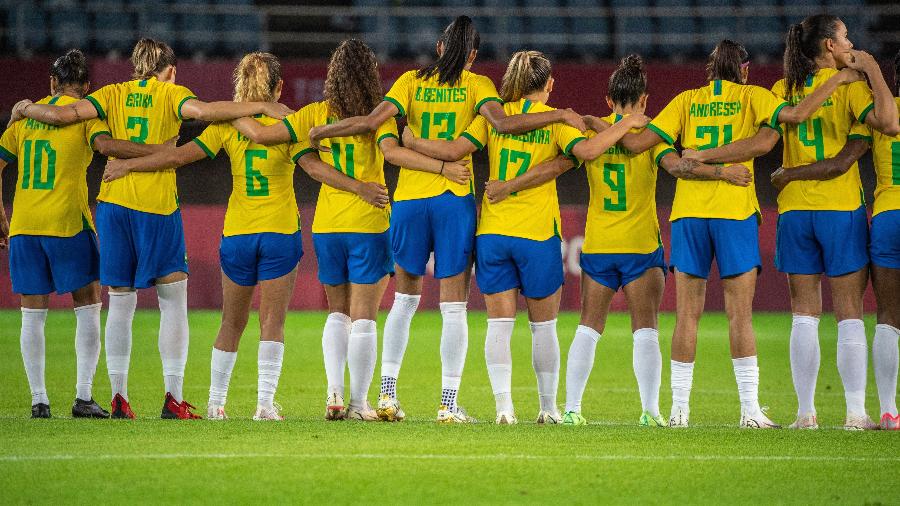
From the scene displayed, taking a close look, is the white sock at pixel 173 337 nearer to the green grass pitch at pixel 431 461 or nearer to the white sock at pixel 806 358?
the green grass pitch at pixel 431 461

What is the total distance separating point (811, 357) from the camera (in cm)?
785

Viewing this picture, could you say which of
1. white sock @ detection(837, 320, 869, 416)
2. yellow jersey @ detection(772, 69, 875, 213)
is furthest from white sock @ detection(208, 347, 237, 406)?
white sock @ detection(837, 320, 869, 416)

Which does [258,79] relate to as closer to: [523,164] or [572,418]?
[523,164]

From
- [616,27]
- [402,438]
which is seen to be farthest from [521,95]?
[616,27]

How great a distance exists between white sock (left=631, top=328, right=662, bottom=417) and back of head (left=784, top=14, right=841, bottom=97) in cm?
172

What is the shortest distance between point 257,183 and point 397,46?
48.1 feet

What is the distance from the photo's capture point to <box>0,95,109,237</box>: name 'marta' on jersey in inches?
329

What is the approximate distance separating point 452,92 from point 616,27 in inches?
606

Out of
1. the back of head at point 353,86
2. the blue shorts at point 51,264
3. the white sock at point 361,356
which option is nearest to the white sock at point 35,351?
the blue shorts at point 51,264

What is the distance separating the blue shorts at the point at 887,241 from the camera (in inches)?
304

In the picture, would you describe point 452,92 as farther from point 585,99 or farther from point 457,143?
point 585,99

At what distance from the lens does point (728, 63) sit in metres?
7.80

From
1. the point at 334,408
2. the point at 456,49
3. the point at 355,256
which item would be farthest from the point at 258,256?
the point at 456,49

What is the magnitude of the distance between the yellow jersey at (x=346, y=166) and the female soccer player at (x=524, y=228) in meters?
0.31
